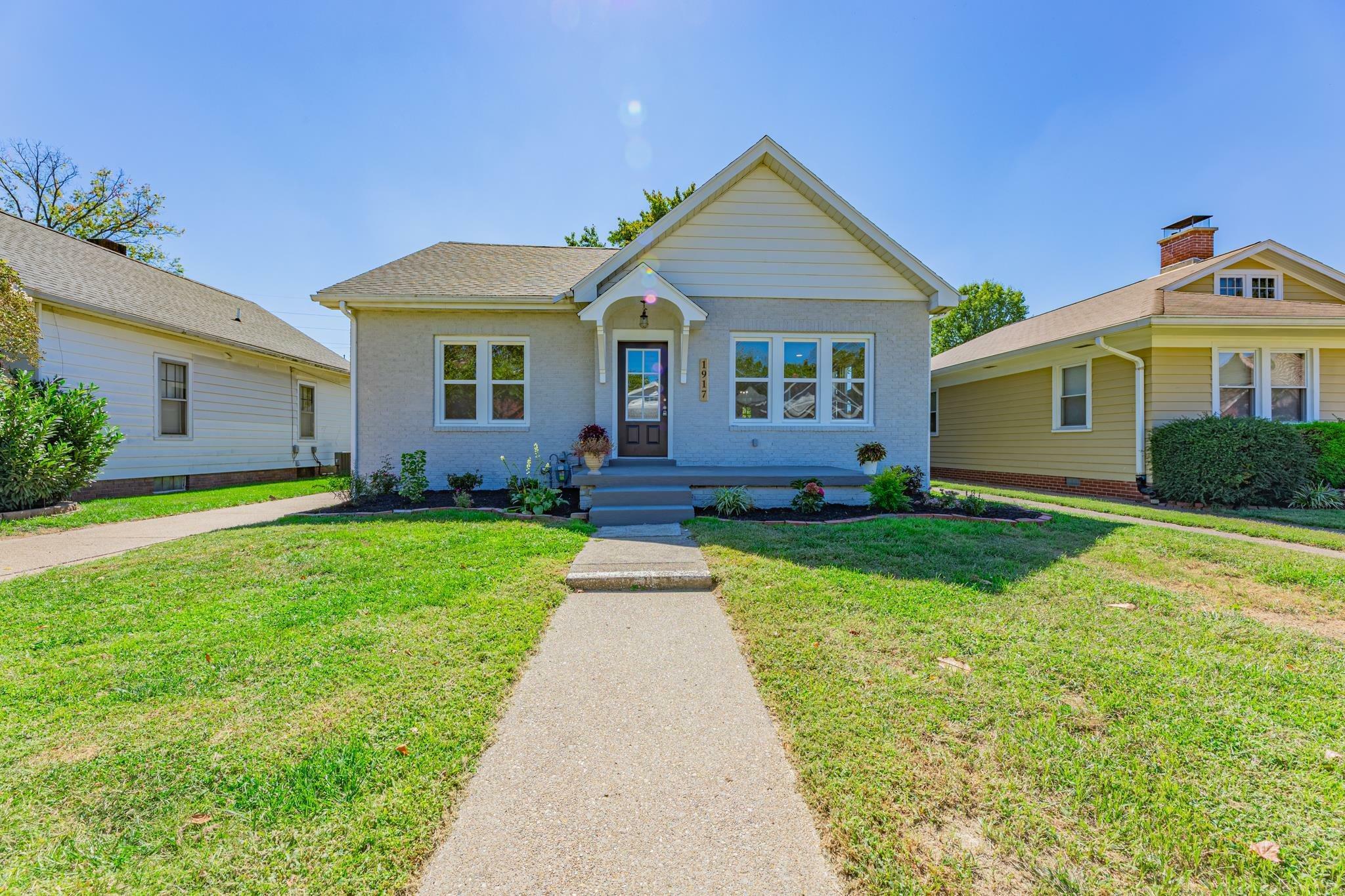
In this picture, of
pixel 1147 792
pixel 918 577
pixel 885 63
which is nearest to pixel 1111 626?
pixel 918 577

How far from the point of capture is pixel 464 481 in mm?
9344

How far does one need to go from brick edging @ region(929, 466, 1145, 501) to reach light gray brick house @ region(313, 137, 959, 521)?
4783mm

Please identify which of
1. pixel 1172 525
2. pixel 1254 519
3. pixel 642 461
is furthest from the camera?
pixel 642 461

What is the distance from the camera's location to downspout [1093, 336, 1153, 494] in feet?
34.4

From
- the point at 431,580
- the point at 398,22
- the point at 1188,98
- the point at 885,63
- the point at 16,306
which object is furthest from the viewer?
the point at 1188,98

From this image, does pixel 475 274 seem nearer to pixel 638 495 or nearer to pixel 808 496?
pixel 638 495

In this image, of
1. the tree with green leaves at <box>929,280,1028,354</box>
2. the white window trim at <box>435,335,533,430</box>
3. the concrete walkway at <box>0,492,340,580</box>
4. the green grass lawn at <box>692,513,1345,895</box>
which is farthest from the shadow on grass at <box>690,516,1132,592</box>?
the tree with green leaves at <box>929,280,1028,354</box>

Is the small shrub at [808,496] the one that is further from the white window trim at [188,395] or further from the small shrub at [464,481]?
the white window trim at [188,395]

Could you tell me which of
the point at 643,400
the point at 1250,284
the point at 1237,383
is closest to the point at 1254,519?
the point at 1237,383

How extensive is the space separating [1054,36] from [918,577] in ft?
38.4

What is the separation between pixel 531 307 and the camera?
943 cm

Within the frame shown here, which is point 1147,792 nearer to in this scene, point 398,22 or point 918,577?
point 918,577

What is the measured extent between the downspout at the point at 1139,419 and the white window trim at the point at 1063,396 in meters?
1.10

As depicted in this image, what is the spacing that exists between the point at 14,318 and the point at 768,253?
37.7 feet
